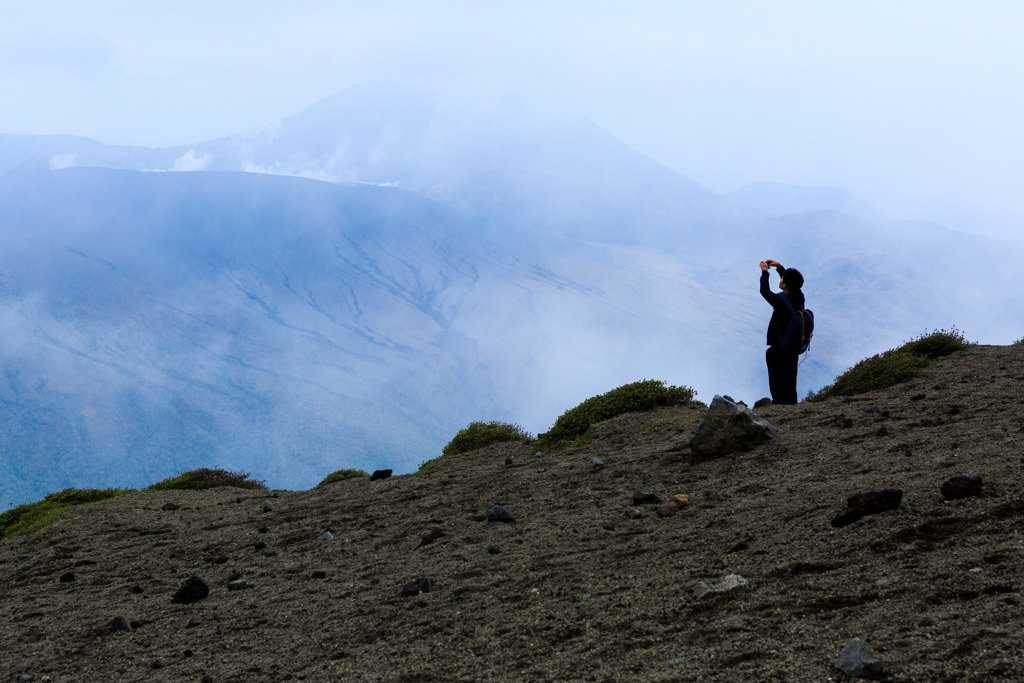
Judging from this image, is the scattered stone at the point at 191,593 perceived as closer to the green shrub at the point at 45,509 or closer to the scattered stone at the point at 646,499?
the scattered stone at the point at 646,499

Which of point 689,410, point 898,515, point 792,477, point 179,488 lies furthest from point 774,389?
point 179,488

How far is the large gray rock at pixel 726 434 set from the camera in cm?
849

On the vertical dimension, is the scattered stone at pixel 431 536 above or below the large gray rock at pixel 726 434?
below

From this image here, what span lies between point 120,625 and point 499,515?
3.84 meters

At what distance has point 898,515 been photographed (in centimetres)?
493

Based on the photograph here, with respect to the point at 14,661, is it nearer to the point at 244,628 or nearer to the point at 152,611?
the point at 152,611

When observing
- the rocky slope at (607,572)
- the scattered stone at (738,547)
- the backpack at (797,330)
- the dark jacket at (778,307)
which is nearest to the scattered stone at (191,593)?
the rocky slope at (607,572)

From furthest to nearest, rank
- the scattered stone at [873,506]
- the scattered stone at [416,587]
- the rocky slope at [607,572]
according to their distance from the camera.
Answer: the scattered stone at [416,587], the scattered stone at [873,506], the rocky slope at [607,572]

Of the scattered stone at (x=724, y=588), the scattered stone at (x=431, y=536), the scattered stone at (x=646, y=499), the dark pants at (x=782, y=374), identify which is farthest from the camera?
the dark pants at (x=782, y=374)

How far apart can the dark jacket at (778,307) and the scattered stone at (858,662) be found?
6.75 meters

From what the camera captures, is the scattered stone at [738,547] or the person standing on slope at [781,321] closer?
the scattered stone at [738,547]

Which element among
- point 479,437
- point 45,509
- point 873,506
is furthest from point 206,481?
Result: point 873,506

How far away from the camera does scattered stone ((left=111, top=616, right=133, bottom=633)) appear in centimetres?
588

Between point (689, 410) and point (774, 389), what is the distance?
2.17 metres
